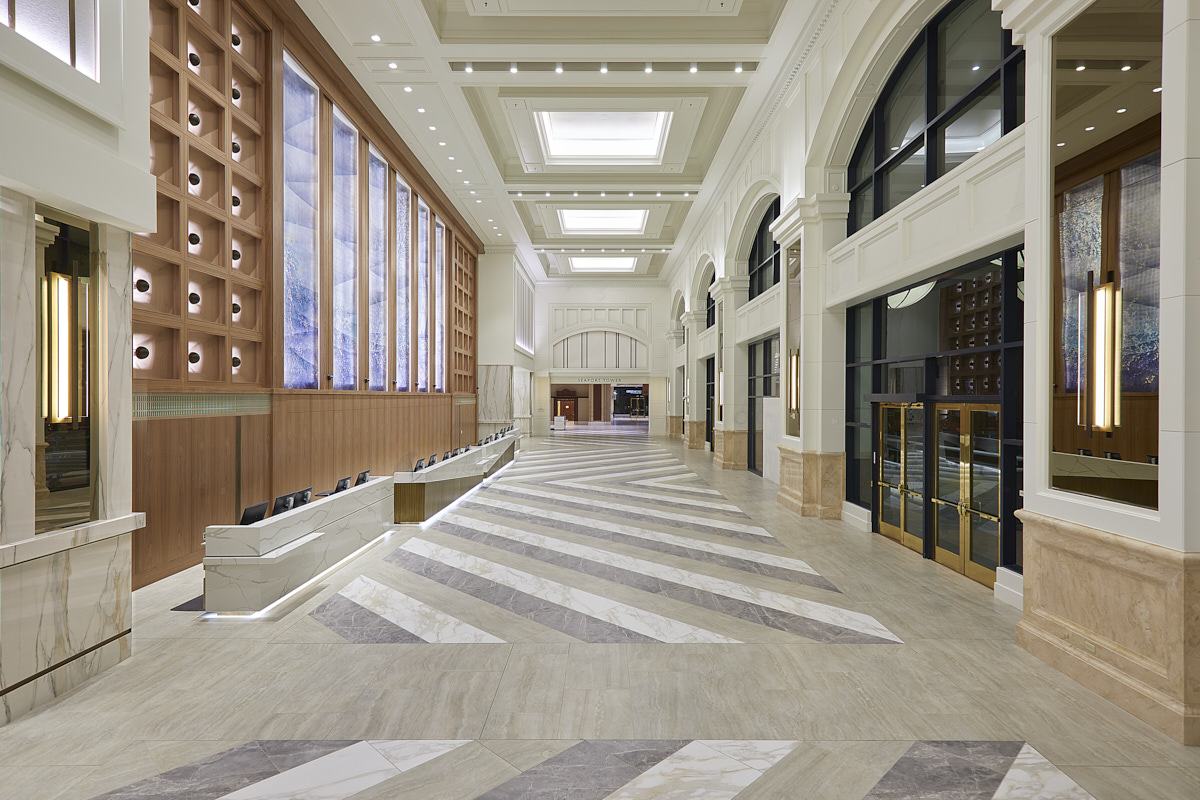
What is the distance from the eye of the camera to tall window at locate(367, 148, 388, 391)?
11.0 meters

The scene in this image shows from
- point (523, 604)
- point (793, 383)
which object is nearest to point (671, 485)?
point (793, 383)

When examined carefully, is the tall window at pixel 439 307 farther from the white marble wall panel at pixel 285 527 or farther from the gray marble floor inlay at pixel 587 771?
the gray marble floor inlay at pixel 587 771

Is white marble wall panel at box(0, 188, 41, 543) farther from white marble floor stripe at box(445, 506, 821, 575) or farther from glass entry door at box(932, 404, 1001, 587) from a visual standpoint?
glass entry door at box(932, 404, 1001, 587)

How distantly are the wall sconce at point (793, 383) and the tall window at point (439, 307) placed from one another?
31.1 ft

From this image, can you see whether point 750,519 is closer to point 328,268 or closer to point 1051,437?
point 1051,437

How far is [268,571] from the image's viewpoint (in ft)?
14.9

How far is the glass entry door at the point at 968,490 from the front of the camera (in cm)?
527

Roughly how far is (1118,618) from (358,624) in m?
4.77

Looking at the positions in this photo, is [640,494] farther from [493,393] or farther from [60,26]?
[493,393]

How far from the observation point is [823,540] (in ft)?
23.1

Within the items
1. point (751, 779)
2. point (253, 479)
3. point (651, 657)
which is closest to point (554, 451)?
point (253, 479)

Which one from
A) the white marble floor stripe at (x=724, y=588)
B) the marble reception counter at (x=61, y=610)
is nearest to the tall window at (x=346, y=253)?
the white marble floor stripe at (x=724, y=588)

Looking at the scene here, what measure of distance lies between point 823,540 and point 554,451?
12324mm

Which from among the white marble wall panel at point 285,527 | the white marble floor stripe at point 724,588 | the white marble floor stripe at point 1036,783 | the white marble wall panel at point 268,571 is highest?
the white marble wall panel at point 285,527
